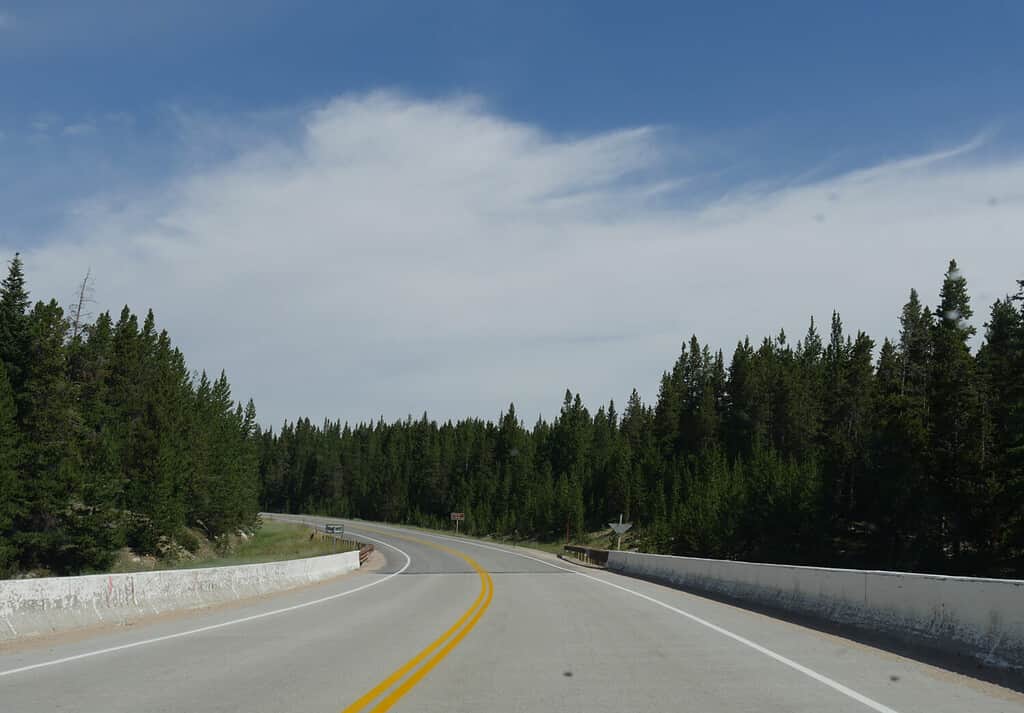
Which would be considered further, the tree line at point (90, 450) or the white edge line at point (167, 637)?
the tree line at point (90, 450)

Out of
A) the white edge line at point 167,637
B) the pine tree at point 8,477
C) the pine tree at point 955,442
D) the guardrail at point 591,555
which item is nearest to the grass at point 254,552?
the pine tree at point 8,477

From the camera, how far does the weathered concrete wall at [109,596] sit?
1242 centimetres

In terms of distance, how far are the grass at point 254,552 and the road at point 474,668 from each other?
30435 mm

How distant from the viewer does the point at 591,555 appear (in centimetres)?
5553

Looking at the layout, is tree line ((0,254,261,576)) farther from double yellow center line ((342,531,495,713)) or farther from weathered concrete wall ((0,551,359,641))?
double yellow center line ((342,531,495,713))

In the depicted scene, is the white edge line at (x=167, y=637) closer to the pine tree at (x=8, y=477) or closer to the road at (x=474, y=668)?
the road at (x=474, y=668)

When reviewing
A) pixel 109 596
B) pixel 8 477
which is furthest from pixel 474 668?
pixel 8 477

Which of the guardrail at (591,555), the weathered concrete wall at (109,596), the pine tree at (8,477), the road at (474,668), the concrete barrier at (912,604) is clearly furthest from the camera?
the guardrail at (591,555)

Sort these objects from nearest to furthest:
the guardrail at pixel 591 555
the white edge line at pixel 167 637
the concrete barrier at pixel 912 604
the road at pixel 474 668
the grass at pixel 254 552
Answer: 1. the road at pixel 474 668
2. the white edge line at pixel 167 637
3. the concrete barrier at pixel 912 604
4. the guardrail at pixel 591 555
5. the grass at pixel 254 552

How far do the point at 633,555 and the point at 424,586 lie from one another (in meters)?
14.4

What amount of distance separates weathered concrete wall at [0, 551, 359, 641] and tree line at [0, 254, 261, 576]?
31.7 m

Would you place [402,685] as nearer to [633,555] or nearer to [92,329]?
[633,555]

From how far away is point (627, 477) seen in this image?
123m

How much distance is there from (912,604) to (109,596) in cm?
1293
